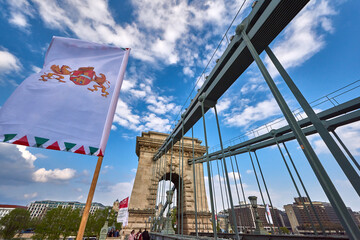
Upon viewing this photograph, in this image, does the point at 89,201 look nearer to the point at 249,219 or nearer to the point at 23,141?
the point at 23,141

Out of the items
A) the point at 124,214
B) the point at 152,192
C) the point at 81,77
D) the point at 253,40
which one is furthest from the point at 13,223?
the point at 253,40

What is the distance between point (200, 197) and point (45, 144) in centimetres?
1480

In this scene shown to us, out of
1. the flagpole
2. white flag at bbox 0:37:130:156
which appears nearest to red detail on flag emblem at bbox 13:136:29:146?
white flag at bbox 0:37:130:156

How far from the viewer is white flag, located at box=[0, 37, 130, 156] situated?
3.54 meters

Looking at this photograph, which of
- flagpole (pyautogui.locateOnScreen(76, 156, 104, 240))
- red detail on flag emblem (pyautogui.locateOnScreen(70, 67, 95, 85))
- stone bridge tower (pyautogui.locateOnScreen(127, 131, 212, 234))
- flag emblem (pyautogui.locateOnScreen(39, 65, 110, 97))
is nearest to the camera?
flagpole (pyautogui.locateOnScreen(76, 156, 104, 240))

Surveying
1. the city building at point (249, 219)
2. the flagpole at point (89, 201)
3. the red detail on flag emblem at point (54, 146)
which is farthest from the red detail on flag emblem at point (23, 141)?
the city building at point (249, 219)

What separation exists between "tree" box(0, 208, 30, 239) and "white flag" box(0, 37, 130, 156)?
55.3 metres

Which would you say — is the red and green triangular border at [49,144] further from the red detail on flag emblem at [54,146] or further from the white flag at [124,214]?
the white flag at [124,214]

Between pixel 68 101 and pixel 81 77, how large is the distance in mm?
1020

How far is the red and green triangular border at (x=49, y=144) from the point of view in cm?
330

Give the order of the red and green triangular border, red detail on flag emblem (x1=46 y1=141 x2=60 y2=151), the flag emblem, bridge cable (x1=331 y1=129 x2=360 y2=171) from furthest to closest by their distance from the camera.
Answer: bridge cable (x1=331 y1=129 x2=360 y2=171), the flag emblem, red detail on flag emblem (x1=46 y1=141 x2=60 y2=151), the red and green triangular border

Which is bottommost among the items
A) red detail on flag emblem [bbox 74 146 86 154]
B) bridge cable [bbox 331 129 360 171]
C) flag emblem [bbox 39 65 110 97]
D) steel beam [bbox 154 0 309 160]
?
red detail on flag emblem [bbox 74 146 86 154]

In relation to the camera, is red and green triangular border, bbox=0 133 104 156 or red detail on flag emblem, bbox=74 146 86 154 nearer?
red and green triangular border, bbox=0 133 104 156

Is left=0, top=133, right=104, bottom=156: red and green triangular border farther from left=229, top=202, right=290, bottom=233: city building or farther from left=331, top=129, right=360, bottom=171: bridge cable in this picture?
left=331, top=129, right=360, bottom=171: bridge cable
